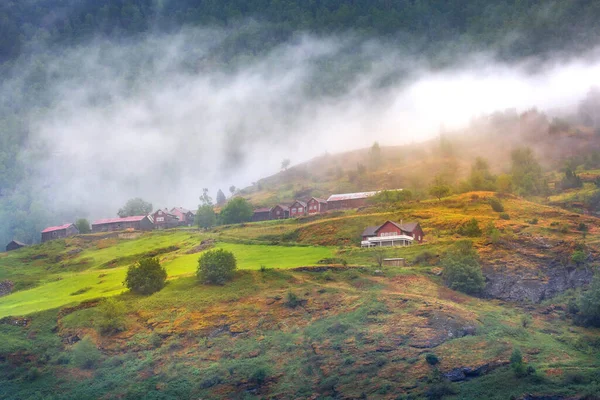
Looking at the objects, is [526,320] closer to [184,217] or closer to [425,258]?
[425,258]

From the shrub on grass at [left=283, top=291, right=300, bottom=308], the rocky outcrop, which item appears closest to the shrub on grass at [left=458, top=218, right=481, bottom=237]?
the shrub on grass at [left=283, top=291, right=300, bottom=308]

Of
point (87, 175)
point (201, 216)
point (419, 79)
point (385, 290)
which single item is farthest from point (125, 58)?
point (385, 290)

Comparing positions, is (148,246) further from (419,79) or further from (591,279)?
(419,79)

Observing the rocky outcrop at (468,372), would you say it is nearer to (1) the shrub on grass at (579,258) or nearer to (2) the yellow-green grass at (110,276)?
(1) the shrub on grass at (579,258)

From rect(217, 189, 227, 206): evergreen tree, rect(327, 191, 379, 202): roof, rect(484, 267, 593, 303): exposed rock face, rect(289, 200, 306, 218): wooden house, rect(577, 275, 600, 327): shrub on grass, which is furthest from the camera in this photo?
rect(217, 189, 227, 206): evergreen tree

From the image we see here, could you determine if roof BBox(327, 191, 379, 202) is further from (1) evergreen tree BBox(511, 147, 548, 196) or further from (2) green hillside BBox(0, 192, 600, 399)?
(1) evergreen tree BBox(511, 147, 548, 196)

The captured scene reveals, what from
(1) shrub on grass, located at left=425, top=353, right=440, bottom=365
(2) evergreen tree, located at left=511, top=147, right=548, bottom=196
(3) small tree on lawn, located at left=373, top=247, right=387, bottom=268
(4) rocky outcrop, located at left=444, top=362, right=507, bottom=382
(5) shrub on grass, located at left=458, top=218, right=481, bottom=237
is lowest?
(4) rocky outcrop, located at left=444, top=362, right=507, bottom=382

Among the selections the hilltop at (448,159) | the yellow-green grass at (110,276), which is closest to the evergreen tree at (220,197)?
the hilltop at (448,159)
